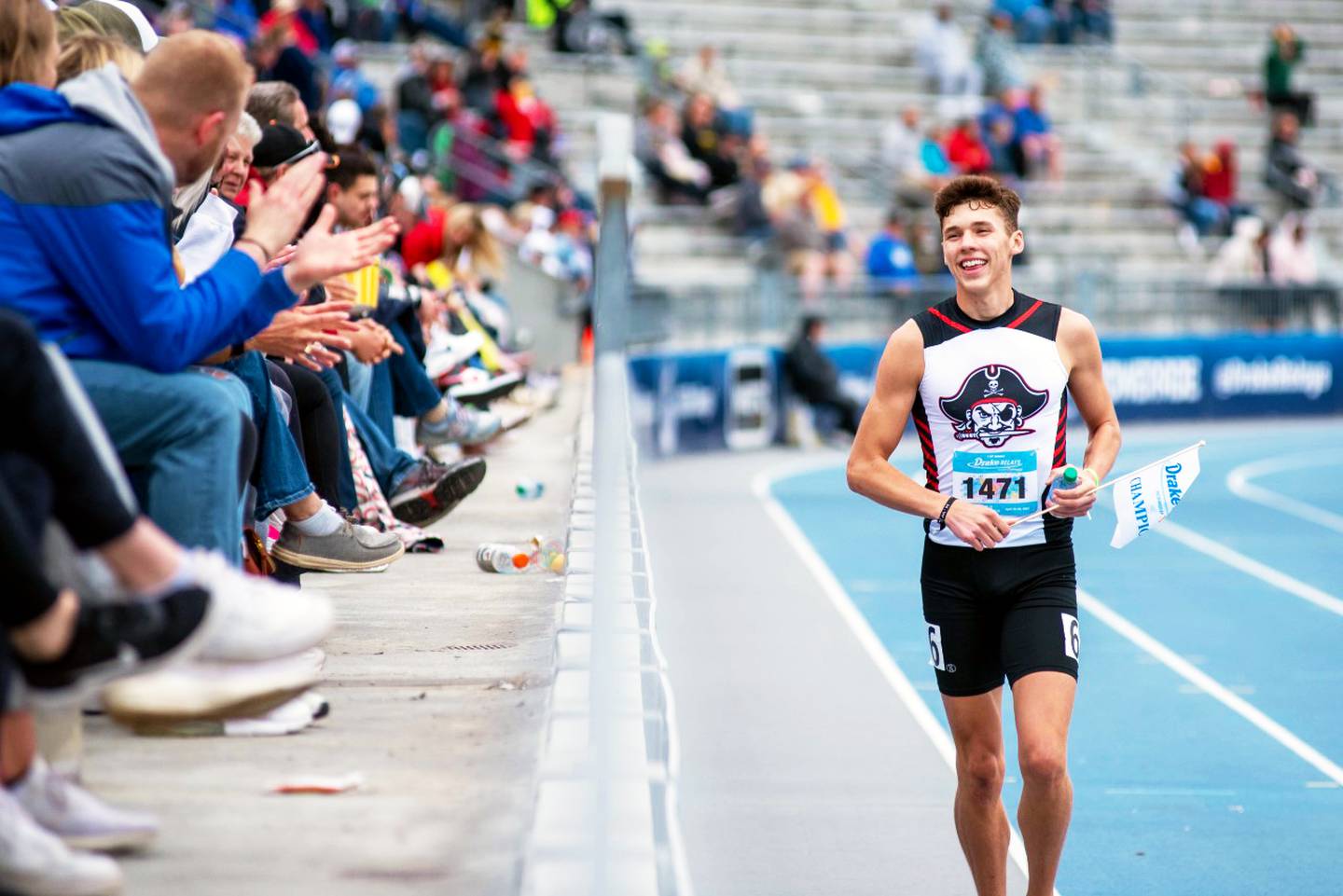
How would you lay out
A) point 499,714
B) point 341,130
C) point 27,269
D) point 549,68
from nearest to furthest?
point 27,269
point 499,714
point 341,130
point 549,68

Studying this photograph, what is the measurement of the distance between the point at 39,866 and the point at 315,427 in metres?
3.30

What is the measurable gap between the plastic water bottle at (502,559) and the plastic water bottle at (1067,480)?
2.29 m

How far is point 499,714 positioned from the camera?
14.6 feet

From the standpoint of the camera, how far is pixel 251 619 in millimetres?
3447

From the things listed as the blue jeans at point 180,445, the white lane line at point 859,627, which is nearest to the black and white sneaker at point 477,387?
the white lane line at point 859,627

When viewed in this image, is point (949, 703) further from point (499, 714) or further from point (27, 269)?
point (27, 269)

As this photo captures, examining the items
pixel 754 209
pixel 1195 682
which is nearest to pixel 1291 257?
pixel 754 209

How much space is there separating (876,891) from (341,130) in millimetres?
9785

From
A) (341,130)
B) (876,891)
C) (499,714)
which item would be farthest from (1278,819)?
(341,130)

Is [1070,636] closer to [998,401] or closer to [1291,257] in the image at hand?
[998,401]

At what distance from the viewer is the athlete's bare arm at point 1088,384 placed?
17.1ft

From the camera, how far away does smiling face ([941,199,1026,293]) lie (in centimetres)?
513

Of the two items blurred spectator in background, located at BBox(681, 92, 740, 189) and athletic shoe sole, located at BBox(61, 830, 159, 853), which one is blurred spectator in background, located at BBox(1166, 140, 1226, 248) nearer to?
blurred spectator in background, located at BBox(681, 92, 740, 189)

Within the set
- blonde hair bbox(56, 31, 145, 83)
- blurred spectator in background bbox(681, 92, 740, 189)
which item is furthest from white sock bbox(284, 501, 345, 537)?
blurred spectator in background bbox(681, 92, 740, 189)
